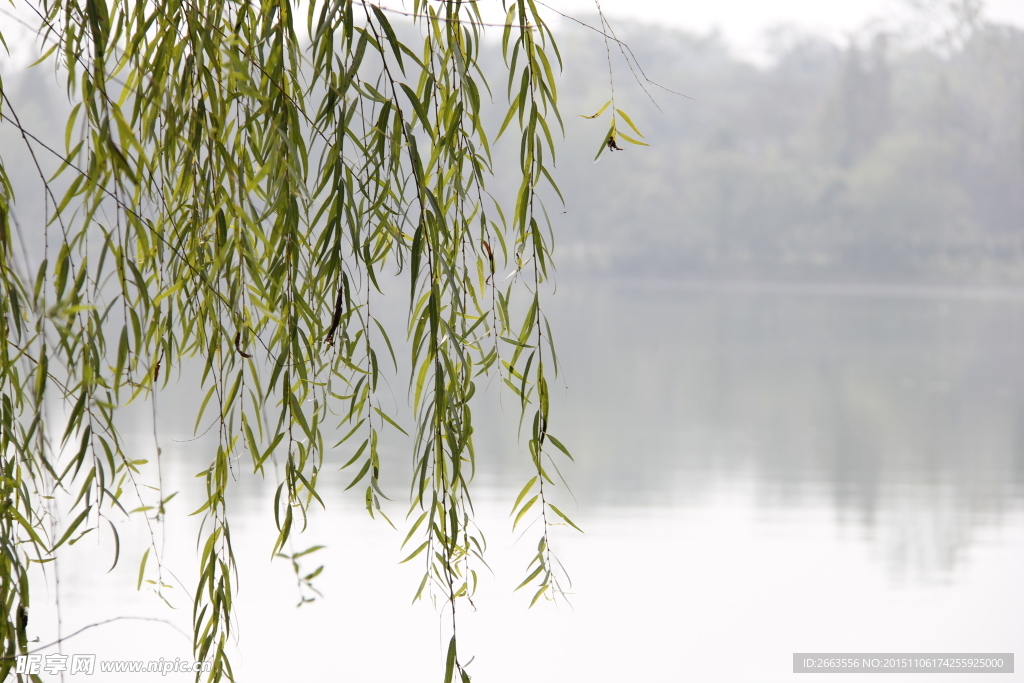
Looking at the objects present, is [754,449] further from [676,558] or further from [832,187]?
[832,187]

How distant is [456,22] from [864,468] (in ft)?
18.3

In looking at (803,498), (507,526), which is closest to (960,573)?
(803,498)

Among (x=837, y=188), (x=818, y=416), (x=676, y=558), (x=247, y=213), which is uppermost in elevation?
(x=837, y=188)

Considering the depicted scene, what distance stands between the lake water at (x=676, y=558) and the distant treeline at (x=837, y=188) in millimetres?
18423

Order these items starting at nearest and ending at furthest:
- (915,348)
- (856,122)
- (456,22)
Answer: (456,22), (915,348), (856,122)

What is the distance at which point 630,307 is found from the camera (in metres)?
18.4

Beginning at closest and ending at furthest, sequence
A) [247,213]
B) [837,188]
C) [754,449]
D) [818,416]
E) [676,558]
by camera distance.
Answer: [247,213] → [676,558] → [754,449] → [818,416] → [837,188]

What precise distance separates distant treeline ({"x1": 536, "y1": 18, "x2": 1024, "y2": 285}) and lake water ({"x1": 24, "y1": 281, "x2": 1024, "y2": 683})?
18.4m

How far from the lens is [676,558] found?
4.19m

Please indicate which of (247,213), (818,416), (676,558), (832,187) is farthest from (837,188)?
(247,213)

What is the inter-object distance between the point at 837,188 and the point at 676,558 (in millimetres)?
24040

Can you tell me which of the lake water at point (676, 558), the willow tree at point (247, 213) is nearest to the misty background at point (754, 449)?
the lake water at point (676, 558)

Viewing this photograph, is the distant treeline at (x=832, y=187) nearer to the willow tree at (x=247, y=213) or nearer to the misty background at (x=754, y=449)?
the misty background at (x=754, y=449)

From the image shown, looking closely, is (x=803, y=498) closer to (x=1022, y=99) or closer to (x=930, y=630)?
(x=930, y=630)
